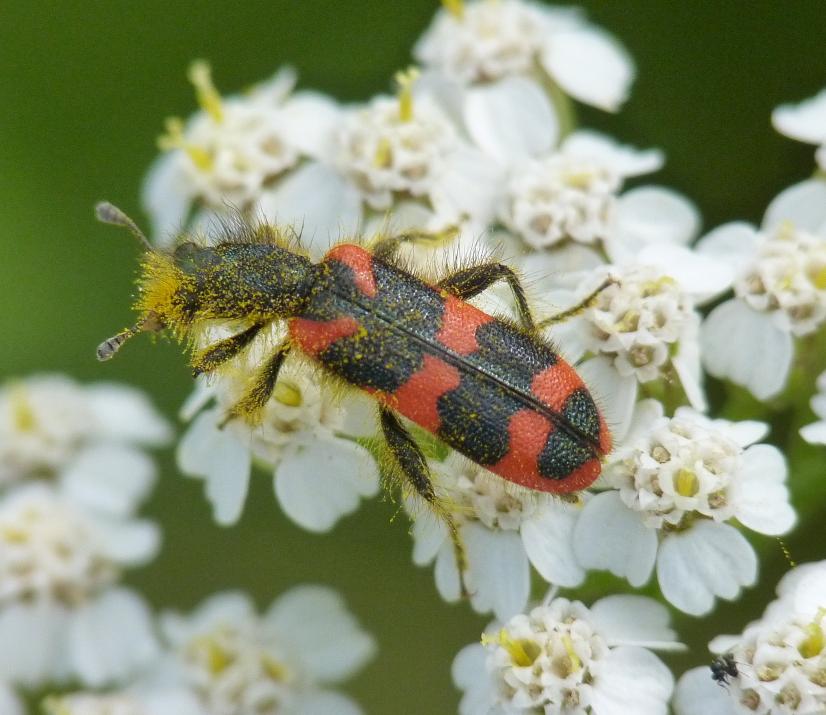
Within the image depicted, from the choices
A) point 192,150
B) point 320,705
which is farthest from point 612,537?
point 192,150

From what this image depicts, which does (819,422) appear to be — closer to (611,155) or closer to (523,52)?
(611,155)

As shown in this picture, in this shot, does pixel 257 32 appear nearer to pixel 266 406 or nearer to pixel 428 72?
pixel 428 72

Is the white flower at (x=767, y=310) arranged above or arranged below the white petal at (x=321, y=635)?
above

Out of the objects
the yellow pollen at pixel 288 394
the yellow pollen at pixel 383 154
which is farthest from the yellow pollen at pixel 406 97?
the yellow pollen at pixel 288 394

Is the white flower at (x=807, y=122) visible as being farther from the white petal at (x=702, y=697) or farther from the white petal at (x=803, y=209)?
the white petal at (x=702, y=697)

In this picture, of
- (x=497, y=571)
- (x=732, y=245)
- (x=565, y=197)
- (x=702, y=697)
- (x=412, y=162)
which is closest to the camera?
(x=702, y=697)

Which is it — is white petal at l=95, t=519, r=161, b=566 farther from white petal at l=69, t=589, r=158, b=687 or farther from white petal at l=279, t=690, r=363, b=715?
white petal at l=279, t=690, r=363, b=715

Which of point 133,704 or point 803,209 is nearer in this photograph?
point 803,209
